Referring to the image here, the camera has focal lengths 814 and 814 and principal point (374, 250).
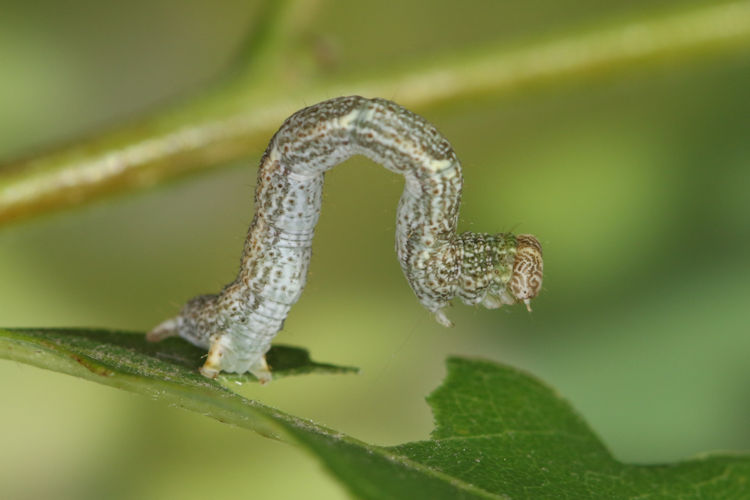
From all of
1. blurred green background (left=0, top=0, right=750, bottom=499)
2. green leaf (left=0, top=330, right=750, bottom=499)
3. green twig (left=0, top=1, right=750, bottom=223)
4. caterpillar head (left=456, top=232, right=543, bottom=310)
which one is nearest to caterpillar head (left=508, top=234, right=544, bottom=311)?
caterpillar head (left=456, top=232, right=543, bottom=310)

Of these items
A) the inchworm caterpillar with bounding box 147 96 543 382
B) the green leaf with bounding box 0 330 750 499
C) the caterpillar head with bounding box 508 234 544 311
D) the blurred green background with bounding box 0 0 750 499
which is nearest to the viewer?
the green leaf with bounding box 0 330 750 499

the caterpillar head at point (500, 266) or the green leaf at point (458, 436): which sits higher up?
the caterpillar head at point (500, 266)

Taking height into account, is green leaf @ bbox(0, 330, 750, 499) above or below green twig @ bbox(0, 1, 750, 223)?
below

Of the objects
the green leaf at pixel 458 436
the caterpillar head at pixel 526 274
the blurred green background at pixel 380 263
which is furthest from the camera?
the blurred green background at pixel 380 263

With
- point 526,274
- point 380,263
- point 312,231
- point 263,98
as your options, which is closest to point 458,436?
point 526,274

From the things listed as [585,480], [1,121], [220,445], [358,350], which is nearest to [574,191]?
[358,350]

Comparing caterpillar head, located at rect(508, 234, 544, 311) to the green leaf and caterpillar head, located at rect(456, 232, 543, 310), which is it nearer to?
caterpillar head, located at rect(456, 232, 543, 310)

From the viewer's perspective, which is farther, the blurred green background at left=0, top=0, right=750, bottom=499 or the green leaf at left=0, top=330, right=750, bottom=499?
the blurred green background at left=0, top=0, right=750, bottom=499

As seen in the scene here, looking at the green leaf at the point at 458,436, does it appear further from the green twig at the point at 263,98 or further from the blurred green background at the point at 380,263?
the blurred green background at the point at 380,263

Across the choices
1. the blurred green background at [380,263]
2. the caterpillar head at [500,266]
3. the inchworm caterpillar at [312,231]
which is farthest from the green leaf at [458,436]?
the blurred green background at [380,263]
